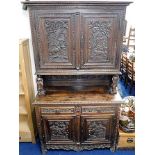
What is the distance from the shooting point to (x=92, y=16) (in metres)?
1.90

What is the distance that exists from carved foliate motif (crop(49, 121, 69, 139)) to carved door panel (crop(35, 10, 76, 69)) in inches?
27.5

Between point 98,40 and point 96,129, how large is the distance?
110 centimetres

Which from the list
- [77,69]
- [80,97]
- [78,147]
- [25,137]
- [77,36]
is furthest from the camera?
[25,137]

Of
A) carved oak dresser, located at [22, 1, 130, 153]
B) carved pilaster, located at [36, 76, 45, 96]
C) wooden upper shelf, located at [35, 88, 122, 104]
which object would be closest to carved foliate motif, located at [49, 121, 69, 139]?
carved oak dresser, located at [22, 1, 130, 153]

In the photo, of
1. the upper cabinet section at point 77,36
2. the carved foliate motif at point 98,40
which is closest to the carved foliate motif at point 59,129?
the upper cabinet section at point 77,36

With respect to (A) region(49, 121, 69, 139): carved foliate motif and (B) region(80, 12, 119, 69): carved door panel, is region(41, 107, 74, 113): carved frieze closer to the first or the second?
(A) region(49, 121, 69, 139): carved foliate motif

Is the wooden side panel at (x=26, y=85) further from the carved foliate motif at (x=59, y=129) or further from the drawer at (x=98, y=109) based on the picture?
the drawer at (x=98, y=109)

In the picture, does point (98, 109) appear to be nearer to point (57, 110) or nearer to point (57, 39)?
point (57, 110)

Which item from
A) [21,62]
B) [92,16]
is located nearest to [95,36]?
[92,16]

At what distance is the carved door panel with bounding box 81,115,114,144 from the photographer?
7.15 feet

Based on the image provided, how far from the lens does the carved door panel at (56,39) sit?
6.24 feet

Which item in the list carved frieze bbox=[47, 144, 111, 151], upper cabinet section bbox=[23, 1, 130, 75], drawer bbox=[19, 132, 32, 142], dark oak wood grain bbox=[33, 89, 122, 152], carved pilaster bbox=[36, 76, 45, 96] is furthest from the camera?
drawer bbox=[19, 132, 32, 142]

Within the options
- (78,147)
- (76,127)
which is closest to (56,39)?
(76,127)

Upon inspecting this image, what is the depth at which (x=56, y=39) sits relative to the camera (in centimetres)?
198
